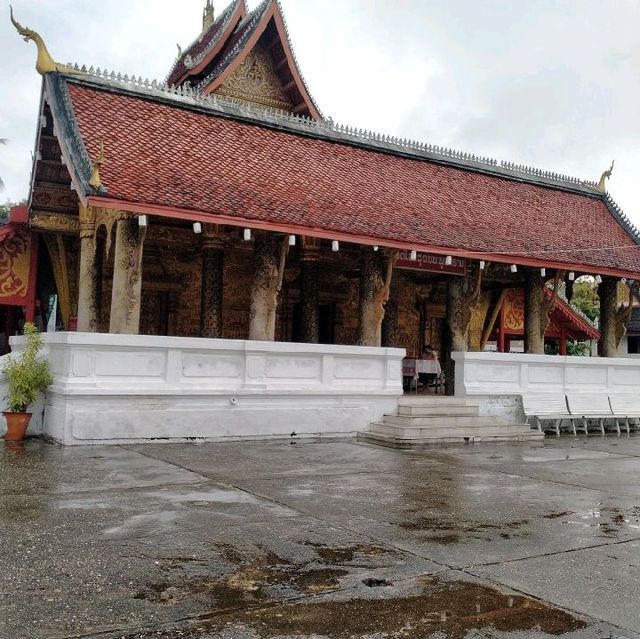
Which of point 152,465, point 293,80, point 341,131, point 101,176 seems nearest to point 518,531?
point 152,465

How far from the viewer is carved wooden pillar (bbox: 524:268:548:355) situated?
1574cm

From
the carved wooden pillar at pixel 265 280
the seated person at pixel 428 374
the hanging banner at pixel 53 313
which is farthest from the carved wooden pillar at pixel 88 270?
the seated person at pixel 428 374

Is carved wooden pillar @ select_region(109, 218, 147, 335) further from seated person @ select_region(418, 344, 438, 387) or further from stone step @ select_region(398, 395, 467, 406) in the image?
seated person @ select_region(418, 344, 438, 387)

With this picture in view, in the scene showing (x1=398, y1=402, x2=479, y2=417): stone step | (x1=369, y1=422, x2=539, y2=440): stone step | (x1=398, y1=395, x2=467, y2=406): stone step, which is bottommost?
(x1=369, y1=422, x2=539, y2=440): stone step

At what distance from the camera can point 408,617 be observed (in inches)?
137

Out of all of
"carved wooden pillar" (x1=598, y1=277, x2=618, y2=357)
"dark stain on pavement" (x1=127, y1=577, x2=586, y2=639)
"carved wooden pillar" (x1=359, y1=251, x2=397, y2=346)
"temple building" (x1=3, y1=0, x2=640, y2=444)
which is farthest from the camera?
"carved wooden pillar" (x1=598, y1=277, x2=618, y2=357)

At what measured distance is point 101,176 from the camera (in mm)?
10117

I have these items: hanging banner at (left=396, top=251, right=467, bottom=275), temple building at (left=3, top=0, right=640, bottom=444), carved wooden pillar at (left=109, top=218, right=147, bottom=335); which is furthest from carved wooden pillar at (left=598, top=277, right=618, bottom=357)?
carved wooden pillar at (left=109, top=218, right=147, bottom=335)

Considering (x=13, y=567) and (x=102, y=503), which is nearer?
(x=13, y=567)

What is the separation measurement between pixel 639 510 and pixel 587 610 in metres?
2.98

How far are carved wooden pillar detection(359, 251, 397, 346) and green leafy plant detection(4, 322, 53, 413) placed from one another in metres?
5.76

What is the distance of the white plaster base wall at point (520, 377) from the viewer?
1281 cm

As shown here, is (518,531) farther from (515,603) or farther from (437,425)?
(437,425)

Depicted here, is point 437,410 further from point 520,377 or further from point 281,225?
point 281,225
